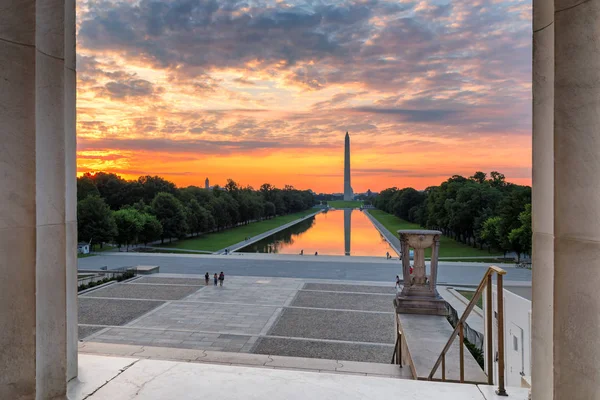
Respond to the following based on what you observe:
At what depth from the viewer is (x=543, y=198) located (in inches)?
91.0

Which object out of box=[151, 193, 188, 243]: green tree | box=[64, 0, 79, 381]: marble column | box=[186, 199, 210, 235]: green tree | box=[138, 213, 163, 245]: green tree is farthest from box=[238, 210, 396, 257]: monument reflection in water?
box=[64, 0, 79, 381]: marble column

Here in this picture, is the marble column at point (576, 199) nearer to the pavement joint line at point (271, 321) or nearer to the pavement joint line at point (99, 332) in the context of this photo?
the pavement joint line at point (271, 321)

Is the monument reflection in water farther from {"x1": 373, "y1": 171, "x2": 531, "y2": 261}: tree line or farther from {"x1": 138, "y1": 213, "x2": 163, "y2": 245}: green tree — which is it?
{"x1": 138, "y1": 213, "x2": 163, "y2": 245}: green tree

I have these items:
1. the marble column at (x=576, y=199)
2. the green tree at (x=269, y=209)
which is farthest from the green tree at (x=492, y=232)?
the green tree at (x=269, y=209)

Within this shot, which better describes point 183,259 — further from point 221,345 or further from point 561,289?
point 561,289

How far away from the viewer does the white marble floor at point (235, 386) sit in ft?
9.14

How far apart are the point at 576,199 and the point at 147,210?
52279mm

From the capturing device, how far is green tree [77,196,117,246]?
128ft

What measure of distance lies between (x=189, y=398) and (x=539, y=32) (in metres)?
3.07

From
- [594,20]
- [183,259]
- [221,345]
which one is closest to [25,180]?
[594,20]

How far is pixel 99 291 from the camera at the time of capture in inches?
852

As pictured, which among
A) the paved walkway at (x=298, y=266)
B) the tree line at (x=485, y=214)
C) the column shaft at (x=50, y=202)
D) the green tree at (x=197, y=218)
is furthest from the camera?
Result: the green tree at (x=197, y=218)

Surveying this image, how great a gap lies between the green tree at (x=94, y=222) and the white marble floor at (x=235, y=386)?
40071 millimetres

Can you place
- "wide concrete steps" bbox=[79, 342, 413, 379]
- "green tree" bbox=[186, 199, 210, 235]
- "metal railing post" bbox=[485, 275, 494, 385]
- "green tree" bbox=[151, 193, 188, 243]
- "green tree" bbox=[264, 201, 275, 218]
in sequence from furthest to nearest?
"green tree" bbox=[264, 201, 275, 218] → "green tree" bbox=[186, 199, 210, 235] → "green tree" bbox=[151, 193, 188, 243] → "wide concrete steps" bbox=[79, 342, 413, 379] → "metal railing post" bbox=[485, 275, 494, 385]
